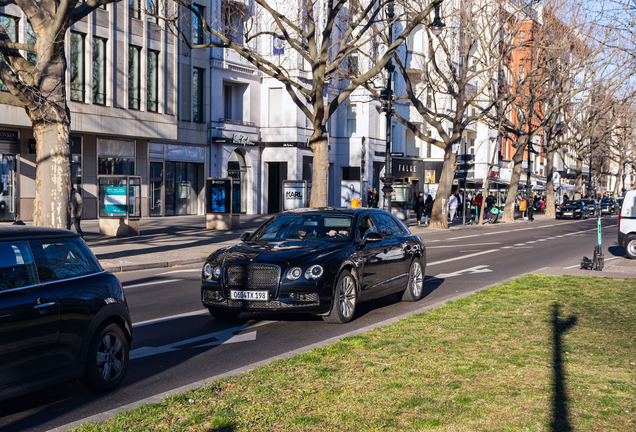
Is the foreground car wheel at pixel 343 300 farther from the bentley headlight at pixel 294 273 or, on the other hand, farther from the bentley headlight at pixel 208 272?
the bentley headlight at pixel 208 272

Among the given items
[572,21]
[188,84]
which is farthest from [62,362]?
[572,21]

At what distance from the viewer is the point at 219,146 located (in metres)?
41.2

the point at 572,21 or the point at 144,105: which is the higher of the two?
the point at 572,21

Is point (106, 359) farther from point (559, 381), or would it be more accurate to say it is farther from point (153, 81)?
point (153, 81)

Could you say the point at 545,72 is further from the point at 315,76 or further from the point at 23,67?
the point at 23,67

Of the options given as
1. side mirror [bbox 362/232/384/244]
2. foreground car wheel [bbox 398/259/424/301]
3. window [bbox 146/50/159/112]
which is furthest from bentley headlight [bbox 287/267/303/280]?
window [bbox 146/50/159/112]

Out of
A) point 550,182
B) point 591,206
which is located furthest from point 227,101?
point 591,206

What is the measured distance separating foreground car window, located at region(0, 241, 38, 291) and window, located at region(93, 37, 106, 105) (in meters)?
28.0

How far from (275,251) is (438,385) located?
383 cm

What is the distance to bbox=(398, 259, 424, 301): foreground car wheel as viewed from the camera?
11.6m

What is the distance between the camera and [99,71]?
32375mm

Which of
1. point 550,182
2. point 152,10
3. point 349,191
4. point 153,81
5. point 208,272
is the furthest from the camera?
point 550,182

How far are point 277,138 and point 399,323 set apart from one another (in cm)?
3612

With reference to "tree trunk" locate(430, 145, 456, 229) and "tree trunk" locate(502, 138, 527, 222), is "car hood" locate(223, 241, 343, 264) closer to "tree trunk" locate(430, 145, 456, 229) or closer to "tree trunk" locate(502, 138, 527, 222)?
"tree trunk" locate(430, 145, 456, 229)
